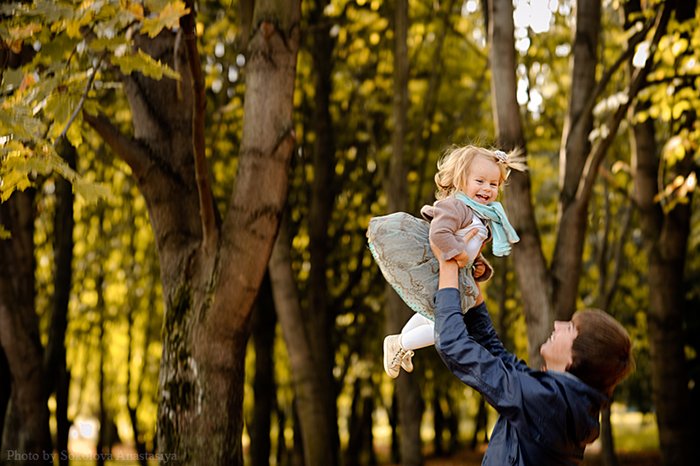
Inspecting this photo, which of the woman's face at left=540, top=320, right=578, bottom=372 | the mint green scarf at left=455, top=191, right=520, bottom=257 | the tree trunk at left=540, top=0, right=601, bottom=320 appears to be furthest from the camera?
the tree trunk at left=540, top=0, right=601, bottom=320

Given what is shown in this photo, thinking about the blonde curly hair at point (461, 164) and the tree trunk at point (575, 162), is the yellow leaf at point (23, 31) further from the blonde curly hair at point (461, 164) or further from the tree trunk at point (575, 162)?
the tree trunk at point (575, 162)

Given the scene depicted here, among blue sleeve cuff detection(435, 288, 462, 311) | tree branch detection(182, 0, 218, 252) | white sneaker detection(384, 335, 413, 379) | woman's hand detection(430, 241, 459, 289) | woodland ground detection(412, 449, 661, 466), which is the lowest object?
woodland ground detection(412, 449, 661, 466)

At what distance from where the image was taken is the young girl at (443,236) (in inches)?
134

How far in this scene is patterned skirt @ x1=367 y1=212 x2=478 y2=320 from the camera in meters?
3.46

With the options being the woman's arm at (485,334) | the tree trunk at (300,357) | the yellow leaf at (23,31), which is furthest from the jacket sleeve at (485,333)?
the tree trunk at (300,357)

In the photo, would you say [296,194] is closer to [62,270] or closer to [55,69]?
[62,270]

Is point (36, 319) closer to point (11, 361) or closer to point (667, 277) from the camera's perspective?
point (11, 361)

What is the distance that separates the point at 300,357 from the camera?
9.14m

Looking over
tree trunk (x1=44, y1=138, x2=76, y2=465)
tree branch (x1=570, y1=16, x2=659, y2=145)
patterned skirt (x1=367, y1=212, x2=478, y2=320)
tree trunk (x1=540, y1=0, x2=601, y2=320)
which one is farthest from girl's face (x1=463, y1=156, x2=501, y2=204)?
tree trunk (x1=44, y1=138, x2=76, y2=465)

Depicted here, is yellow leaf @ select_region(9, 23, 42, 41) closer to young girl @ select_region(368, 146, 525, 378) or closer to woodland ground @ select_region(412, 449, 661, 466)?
young girl @ select_region(368, 146, 525, 378)

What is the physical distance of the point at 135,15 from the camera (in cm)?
375

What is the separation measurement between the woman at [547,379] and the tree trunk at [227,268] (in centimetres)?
251

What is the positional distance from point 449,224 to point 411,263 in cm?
24

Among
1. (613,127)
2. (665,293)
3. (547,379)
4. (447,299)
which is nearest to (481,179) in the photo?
(447,299)
